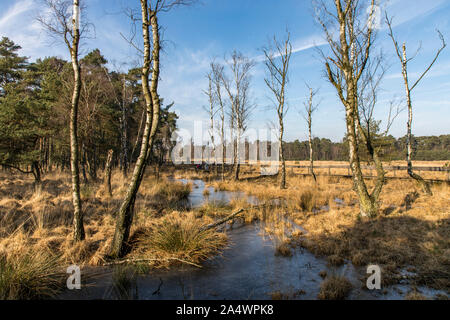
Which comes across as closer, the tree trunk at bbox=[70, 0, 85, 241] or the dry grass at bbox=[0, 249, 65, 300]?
the dry grass at bbox=[0, 249, 65, 300]

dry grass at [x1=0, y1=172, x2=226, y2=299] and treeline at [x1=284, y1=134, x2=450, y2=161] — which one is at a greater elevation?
treeline at [x1=284, y1=134, x2=450, y2=161]

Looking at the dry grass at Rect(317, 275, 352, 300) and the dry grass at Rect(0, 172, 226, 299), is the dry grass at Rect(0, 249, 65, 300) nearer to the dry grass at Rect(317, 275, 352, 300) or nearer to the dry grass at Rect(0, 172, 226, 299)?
the dry grass at Rect(0, 172, 226, 299)

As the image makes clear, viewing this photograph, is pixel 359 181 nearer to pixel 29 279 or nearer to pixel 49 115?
pixel 29 279

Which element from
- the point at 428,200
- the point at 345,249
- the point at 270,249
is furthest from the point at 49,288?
the point at 428,200

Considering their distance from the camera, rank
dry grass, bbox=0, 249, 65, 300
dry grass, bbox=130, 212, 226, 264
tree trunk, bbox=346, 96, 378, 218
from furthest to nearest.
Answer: tree trunk, bbox=346, 96, 378, 218
dry grass, bbox=130, 212, 226, 264
dry grass, bbox=0, 249, 65, 300

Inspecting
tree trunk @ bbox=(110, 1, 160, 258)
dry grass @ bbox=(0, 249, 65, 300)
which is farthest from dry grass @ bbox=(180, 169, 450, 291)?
dry grass @ bbox=(0, 249, 65, 300)

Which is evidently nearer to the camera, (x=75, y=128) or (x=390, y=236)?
(x=75, y=128)

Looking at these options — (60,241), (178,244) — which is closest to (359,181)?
(178,244)

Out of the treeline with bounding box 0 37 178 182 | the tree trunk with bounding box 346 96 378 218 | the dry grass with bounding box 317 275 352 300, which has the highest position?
the treeline with bounding box 0 37 178 182

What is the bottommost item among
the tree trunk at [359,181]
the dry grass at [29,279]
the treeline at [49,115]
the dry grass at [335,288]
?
the dry grass at [335,288]

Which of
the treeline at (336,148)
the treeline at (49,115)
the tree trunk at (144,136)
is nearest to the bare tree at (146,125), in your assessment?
the tree trunk at (144,136)

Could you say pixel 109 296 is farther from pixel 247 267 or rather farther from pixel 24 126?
pixel 24 126

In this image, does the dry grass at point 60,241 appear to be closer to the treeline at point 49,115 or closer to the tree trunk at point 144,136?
the tree trunk at point 144,136

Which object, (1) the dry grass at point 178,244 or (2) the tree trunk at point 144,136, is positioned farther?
(1) the dry grass at point 178,244
